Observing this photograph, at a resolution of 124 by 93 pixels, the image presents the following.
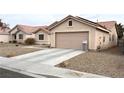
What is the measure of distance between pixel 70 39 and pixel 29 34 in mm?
19179

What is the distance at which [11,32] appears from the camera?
4484 cm

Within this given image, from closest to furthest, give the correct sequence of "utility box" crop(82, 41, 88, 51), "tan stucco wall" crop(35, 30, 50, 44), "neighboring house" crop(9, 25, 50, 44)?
→ 1. "utility box" crop(82, 41, 88, 51)
2. "tan stucco wall" crop(35, 30, 50, 44)
3. "neighboring house" crop(9, 25, 50, 44)

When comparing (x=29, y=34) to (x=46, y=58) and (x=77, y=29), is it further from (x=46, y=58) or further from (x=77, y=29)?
(x=46, y=58)

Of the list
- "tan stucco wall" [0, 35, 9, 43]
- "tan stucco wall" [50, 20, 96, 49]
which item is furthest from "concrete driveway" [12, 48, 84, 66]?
"tan stucco wall" [0, 35, 9, 43]

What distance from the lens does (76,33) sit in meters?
23.3

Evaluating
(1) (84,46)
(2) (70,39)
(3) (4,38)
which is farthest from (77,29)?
(3) (4,38)

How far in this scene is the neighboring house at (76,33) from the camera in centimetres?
2201

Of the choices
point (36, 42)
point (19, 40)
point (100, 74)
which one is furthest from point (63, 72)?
point (19, 40)

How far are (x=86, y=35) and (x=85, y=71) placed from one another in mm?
11980

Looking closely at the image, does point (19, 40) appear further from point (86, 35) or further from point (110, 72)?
point (110, 72)

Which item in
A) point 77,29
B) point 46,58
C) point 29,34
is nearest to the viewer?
point 46,58

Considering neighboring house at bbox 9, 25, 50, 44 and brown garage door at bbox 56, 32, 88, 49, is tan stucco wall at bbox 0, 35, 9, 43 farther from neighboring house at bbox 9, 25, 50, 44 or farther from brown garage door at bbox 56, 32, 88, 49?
brown garage door at bbox 56, 32, 88, 49

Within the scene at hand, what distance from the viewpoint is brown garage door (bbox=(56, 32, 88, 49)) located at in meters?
22.9

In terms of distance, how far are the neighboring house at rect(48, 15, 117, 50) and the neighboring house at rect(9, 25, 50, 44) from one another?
11.4 m
